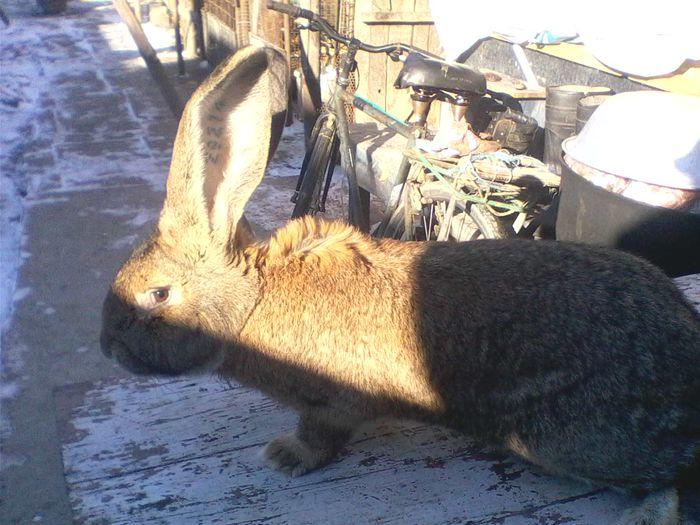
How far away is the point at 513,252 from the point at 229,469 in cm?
110

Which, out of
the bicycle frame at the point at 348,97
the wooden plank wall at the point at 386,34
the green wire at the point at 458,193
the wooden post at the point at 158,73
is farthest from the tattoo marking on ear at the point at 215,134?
the wooden post at the point at 158,73

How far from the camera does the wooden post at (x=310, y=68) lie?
7.50m

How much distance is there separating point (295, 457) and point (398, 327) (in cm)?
54

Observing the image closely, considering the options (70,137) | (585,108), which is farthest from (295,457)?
(70,137)

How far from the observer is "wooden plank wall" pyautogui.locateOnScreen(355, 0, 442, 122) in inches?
285

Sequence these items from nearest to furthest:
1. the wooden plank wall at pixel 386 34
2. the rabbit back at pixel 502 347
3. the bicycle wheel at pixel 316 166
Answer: the rabbit back at pixel 502 347 → the bicycle wheel at pixel 316 166 → the wooden plank wall at pixel 386 34

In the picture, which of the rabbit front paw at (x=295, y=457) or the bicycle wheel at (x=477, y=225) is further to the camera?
the bicycle wheel at (x=477, y=225)

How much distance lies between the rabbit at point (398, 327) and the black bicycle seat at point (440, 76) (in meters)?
2.41

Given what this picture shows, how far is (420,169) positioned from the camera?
428 centimetres

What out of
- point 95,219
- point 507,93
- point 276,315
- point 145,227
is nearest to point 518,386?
point 276,315

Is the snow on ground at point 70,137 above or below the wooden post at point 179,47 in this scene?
below

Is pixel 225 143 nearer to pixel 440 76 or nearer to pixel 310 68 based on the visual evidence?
pixel 440 76

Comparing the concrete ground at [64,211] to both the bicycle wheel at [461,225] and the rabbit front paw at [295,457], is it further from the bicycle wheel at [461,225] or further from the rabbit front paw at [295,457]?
the bicycle wheel at [461,225]

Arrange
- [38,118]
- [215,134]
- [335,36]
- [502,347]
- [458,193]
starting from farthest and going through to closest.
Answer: [38,118] → [335,36] → [458,193] → [215,134] → [502,347]
